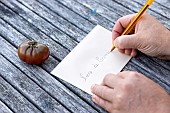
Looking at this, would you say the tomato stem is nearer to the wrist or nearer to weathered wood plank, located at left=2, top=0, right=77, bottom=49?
weathered wood plank, located at left=2, top=0, right=77, bottom=49

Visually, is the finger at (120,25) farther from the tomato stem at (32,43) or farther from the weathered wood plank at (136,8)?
the tomato stem at (32,43)

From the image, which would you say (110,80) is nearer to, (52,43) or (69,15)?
(52,43)

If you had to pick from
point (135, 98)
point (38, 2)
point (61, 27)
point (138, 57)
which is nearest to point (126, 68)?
point (138, 57)

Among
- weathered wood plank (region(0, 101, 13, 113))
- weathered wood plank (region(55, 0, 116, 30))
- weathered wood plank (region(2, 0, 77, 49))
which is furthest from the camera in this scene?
weathered wood plank (region(55, 0, 116, 30))

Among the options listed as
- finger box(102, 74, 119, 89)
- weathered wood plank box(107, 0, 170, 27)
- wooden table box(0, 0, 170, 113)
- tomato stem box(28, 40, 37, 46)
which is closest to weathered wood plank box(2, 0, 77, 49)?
wooden table box(0, 0, 170, 113)

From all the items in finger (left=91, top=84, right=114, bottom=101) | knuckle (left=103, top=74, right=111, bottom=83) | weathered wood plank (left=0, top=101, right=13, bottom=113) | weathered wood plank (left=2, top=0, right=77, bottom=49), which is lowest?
weathered wood plank (left=0, top=101, right=13, bottom=113)

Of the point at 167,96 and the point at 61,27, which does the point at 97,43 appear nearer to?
the point at 61,27

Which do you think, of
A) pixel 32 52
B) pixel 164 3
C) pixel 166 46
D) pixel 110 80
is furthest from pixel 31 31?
pixel 164 3
